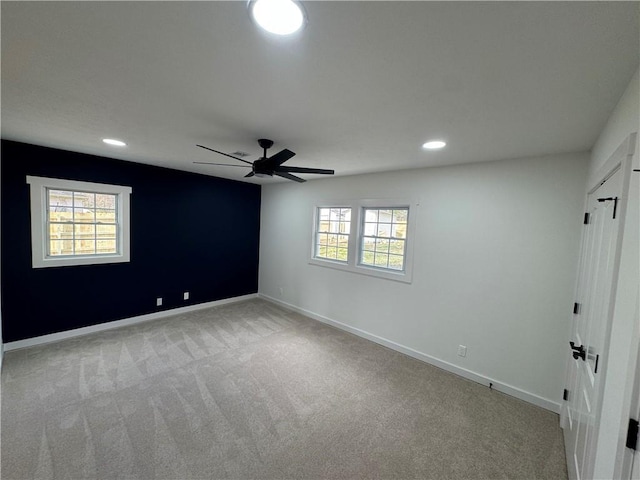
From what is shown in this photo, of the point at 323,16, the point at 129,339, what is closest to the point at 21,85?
the point at 323,16

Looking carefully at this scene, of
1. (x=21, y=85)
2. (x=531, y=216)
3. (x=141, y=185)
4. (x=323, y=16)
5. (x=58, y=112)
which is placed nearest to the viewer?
(x=323, y=16)

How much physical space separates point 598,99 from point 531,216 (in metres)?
1.42

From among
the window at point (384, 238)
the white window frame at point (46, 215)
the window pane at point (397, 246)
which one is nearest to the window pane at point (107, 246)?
the white window frame at point (46, 215)

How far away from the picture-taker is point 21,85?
1.62 m

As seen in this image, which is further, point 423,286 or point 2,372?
point 423,286

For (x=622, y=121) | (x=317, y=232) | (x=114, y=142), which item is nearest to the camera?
(x=622, y=121)

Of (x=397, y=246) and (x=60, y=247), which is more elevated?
(x=397, y=246)

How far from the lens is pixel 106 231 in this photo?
385cm

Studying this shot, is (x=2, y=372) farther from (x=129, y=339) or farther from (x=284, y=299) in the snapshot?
(x=284, y=299)

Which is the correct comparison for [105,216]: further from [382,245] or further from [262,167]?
[382,245]

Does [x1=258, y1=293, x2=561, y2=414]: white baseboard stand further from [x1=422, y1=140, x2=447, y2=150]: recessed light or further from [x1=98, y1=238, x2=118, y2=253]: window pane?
[x1=98, y1=238, x2=118, y2=253]: window pane

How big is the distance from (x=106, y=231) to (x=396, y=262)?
167 inches

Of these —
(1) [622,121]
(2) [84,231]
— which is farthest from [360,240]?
(2) [84,231]

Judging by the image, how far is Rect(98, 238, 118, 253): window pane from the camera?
150 inches
